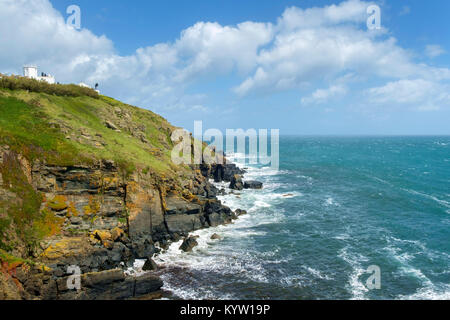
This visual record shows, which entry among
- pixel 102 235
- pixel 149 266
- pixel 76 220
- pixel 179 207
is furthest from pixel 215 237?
pixel 76 220

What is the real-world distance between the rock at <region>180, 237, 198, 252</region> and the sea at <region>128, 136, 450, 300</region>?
0.68 meters

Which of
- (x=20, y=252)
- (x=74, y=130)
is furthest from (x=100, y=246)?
(x=74, y=130)

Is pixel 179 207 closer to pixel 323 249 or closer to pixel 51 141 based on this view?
pixel 51 141

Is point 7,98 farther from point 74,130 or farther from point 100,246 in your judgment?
point 100,246

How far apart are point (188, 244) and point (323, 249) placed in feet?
55.9

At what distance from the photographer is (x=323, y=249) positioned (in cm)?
3850

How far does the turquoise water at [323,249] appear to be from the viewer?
2945 cm

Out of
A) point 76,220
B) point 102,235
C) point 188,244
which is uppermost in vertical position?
point 76,220

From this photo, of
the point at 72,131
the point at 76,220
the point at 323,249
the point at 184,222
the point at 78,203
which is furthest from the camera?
the point at 184,222

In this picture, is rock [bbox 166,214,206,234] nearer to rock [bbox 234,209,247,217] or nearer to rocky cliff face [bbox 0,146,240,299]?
rocky cliff face [bbox 0,146,240,299]

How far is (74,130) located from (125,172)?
10115 mm

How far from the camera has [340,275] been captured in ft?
105

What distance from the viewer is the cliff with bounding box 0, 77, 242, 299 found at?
1087 inches

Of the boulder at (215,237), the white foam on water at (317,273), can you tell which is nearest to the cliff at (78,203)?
the boulder at (215,237)
